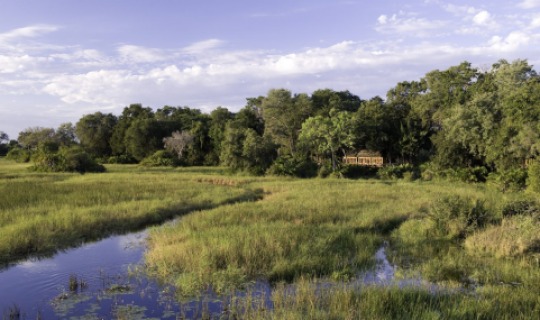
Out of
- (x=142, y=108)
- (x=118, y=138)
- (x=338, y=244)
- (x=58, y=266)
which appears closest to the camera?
(x=58, y=266)

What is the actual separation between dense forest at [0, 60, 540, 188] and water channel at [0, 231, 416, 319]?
30.9 meters

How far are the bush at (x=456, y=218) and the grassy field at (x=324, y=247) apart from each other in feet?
0.13

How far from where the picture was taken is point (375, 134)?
55.5 meters

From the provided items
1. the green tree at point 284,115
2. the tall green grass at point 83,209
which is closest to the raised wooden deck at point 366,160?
the green tree at point 284,115

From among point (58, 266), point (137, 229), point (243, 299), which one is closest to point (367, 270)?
point (243, 299)

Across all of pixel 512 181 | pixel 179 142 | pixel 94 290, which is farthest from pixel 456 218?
pixel 179 142

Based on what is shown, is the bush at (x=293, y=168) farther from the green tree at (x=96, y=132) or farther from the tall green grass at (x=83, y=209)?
the green tree at (x=96, y=132)

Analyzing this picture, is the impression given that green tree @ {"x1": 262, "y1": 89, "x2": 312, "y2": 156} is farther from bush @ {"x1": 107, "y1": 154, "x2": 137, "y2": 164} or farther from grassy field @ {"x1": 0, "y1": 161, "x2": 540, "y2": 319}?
grassy field @ {"x1": 0, "y1": 161, "x2": 540, "y2": 319}

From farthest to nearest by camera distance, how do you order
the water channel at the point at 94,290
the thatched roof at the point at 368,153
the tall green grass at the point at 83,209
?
the thatched roof at the point at 368,153, the tall green grass at the point at 83,209, the water channel at the point at 94,290

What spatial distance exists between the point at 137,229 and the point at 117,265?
19.7 ft

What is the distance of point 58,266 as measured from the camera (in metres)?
12.3

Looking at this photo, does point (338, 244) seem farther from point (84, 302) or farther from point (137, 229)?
point (137, 229)

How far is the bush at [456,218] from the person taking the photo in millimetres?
15266

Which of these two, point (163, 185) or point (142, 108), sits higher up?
point (142, 108)
